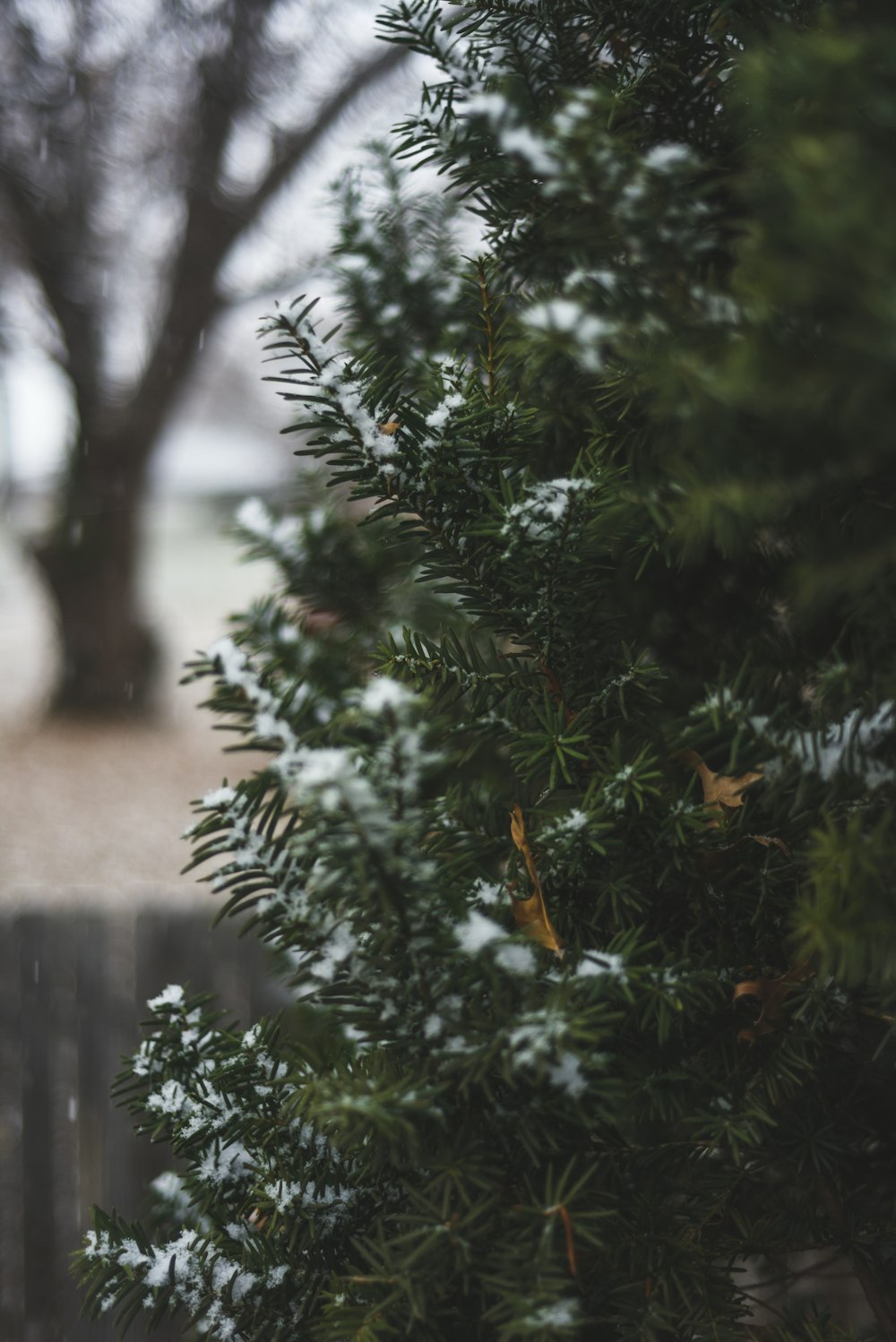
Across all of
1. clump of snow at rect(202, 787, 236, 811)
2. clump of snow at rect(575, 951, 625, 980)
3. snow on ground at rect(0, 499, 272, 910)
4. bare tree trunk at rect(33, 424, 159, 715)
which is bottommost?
clump of snow at rect(575, 951, 625, 980)

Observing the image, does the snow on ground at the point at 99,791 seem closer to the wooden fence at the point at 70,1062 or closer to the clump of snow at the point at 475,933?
the wooden fence at the point at 70,1062

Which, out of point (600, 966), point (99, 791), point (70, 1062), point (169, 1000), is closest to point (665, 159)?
point (600, 966)

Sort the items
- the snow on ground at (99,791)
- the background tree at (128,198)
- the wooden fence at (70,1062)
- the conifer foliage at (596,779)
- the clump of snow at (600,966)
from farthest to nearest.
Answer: the background tree at (128,198) < the snow on ground at (99,791) < the wooden fence at (70,1062) < the clump of snow at (600,966) < the conifer foliage at (596,779)

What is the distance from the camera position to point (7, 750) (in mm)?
4707

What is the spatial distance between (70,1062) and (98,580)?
A: 12.5 feet

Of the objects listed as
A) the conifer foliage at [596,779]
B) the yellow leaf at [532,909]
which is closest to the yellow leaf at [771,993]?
the conifer foliage at [596,779]

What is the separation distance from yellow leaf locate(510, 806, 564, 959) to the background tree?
3563 millimetres

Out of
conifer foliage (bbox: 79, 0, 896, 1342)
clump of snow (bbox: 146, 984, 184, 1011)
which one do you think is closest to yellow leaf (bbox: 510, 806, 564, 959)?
conifer foliage (bbox: 79, 0, 896, 1342)

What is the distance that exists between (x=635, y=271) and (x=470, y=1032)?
34 cm

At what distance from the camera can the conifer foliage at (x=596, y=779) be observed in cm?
35

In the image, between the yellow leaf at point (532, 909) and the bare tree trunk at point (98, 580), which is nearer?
the yellow leaf at point (532, 909)

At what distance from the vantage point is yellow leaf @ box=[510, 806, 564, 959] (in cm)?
51

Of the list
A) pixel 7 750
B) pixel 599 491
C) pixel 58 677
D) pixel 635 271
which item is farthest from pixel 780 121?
pixel 58 677

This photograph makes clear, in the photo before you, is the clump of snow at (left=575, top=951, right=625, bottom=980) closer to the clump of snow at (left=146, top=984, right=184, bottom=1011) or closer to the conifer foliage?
the conifer foliage
